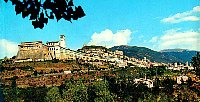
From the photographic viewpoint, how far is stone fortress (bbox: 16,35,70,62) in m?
84.3

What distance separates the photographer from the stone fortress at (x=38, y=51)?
8431cm

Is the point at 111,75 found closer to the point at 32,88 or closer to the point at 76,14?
the point at 32,88

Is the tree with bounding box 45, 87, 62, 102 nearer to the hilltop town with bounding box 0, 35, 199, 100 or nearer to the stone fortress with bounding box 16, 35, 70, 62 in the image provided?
the hilltop town with bounding box 0, 35, 199, 100

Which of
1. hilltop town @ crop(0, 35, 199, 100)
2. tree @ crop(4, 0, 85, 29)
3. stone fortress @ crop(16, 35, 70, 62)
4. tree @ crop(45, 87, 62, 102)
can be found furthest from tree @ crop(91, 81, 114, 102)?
tree @ crop(4, 0, 85, 29)

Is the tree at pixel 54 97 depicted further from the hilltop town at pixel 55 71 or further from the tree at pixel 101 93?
the hilltop town at pixel 55 71

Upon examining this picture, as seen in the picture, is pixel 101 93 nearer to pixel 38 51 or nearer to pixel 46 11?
pixel 38 51

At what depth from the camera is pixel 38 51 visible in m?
86.3

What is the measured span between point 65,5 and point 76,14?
12 centimetres

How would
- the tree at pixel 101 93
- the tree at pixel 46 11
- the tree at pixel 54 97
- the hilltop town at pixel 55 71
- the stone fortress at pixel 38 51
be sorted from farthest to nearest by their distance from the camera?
the stone fortress at pixel 38 51, the hilltop town at pixel 55 71, the tree at pixel 54 97, the tree at pixel 101 93, the tree at pixel 46 11

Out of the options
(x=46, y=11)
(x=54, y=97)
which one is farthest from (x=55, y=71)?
(x=46, y=11)

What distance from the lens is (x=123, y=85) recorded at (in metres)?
56.5

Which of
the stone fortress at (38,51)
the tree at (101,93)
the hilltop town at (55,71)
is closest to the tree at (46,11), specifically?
the tree at (101,93)

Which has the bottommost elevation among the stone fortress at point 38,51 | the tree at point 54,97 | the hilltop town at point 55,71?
the tree at point 54,97

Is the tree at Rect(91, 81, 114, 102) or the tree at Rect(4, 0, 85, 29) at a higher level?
the tree at Rect(4, 0, 85, 29)
